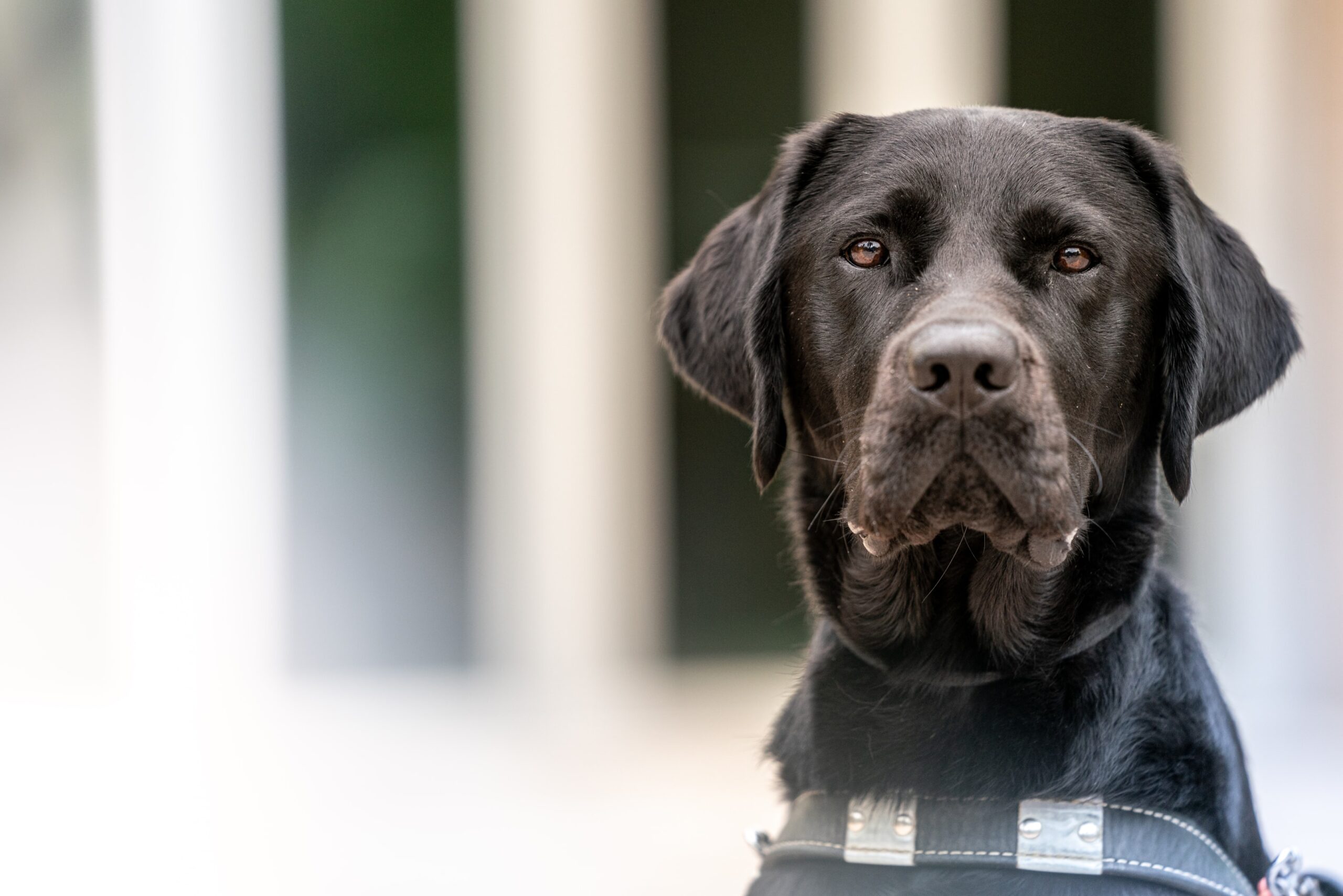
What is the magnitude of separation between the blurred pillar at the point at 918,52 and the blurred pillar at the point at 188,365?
111 inches

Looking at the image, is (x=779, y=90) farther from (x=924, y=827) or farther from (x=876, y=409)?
(x=924, y=827)

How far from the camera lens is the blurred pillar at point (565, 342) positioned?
6.46 m

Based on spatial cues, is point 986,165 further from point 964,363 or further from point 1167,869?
point 1167,869

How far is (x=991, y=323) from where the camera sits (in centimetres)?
221

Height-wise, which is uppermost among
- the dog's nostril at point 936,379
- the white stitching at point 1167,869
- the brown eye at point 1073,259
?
the brown eye at point 1073,259

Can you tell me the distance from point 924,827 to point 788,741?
16.5 inches

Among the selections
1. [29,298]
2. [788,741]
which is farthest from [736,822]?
[29,298]

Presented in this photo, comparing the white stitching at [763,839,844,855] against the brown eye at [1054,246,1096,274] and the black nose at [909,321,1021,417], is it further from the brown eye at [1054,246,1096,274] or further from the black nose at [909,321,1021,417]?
the brown eye at [1054,246,1096,274]

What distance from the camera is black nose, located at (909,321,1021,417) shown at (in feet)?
7.11

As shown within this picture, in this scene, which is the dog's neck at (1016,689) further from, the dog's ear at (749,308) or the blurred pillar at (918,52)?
the blurred pillar at (918,52)

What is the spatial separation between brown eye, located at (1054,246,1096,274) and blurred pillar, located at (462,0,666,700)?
4205 mm

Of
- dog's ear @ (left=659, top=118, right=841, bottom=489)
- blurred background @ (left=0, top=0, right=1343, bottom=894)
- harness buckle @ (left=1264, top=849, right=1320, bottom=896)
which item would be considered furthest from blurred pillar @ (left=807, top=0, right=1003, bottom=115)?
harness buckle @ (left=1264, top=849, right=1320, bottom=896)

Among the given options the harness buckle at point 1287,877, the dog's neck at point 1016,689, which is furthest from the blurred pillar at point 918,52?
the harness buckle at point 1287,877

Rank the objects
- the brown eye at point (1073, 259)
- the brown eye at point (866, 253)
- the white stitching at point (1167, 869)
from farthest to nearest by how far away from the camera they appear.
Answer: the brown eye at point (866, 253), the brown eye at point (1073, 259), the white stitching at point (1167, 869)
